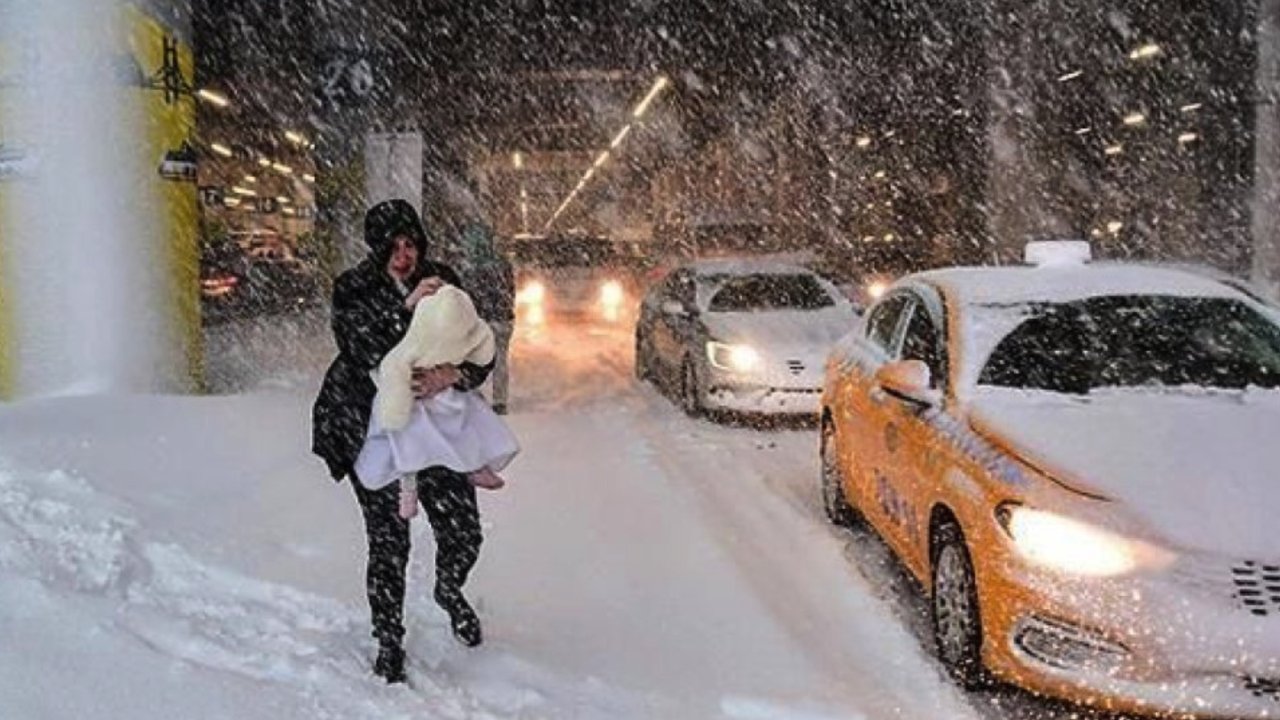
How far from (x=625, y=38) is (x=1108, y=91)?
19030 millimetres

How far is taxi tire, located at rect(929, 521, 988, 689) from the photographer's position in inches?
183

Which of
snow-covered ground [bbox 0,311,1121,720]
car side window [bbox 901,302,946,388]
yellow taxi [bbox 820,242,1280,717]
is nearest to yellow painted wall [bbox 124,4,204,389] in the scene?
snow-covered ground [bbox 0,311,1121,720]

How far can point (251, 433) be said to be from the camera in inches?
313

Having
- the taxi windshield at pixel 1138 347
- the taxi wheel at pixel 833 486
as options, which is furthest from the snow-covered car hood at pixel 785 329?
the taxi windshield at pixel 1138 347

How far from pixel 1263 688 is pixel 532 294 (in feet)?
59.8

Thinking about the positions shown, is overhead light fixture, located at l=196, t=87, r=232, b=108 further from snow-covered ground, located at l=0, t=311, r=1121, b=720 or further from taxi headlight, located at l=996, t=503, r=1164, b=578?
taxi headlight, located at l=996, t=503, r=1164, b=578

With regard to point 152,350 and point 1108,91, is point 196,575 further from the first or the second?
point 1108,91

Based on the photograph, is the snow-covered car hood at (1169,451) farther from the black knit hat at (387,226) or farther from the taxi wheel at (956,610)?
the black knit hat at (387,226)

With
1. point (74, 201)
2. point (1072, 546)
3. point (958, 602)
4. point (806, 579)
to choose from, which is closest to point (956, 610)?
point (958, 602)

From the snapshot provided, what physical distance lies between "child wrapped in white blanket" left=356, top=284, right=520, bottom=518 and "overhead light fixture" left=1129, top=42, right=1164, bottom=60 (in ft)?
81.6

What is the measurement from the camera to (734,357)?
11.1 m

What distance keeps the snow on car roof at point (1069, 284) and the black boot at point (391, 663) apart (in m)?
3.04

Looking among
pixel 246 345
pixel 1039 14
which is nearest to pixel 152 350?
pixel 246 345

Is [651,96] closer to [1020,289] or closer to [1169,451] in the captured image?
[1020,289]
